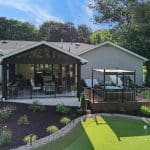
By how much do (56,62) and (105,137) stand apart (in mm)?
10612

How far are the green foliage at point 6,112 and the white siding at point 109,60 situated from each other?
15317mm

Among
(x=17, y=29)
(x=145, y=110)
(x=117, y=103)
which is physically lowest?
(x=145, y=110)

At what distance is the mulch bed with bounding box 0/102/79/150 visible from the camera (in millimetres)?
19886

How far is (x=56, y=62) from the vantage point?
29125mm

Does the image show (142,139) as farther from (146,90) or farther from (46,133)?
(146,90)

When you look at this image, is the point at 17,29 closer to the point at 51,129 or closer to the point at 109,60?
the point at 109,60

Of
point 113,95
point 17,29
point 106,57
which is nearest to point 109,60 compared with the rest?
point 106,57

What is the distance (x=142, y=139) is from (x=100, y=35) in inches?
2080

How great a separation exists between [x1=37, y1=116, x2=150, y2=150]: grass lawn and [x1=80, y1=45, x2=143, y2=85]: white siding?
52.2 ft

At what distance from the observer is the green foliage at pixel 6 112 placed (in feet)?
75.1

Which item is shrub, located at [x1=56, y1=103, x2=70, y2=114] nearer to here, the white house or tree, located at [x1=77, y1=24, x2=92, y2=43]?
the white house

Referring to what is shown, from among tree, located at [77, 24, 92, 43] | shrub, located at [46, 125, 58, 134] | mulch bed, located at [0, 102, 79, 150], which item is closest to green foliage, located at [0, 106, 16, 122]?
mulch bed, located at [0, 102, 79, 150]

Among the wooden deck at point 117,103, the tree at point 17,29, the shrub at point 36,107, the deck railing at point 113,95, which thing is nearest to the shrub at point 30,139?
the shrub at point 36,107

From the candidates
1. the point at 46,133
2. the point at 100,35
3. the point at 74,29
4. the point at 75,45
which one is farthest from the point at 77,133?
the point at 74,29
